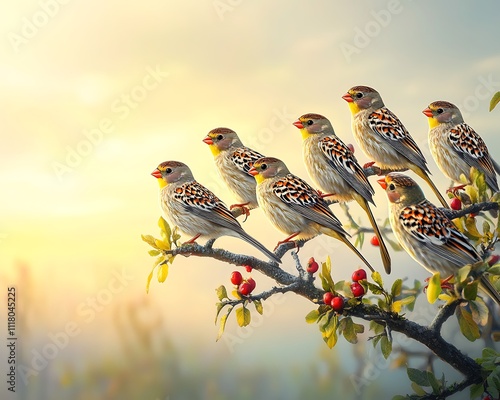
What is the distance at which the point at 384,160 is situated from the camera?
3.01 metres

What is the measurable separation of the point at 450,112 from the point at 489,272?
87 centimetres

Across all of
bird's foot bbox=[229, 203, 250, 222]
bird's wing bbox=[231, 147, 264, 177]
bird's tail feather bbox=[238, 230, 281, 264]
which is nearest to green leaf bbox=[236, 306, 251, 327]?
bird's tail feather bbox=[238, 230, 281, 264]

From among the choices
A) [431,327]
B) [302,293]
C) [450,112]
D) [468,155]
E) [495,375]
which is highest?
[450,112]

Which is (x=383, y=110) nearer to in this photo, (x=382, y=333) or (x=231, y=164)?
(x=231, y=164)

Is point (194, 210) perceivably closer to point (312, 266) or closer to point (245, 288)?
point (245, 288)

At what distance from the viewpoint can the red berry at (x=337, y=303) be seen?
253 centimetres

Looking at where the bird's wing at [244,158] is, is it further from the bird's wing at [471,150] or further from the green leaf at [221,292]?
the bird's wing at [471,150]

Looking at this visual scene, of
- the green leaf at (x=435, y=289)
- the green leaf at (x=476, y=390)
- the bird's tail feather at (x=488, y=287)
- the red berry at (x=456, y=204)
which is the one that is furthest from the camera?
the red berry at (x=456, y=204)

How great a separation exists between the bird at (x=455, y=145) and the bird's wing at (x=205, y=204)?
2.93ft

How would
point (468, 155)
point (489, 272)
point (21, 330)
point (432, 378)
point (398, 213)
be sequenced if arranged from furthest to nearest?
point (21, 330)
point (468, 155)
point (432, 378)
point (398, 213)
point (489, 272)

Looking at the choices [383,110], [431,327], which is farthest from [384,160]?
[431,327]

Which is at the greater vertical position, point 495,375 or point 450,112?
point 450,112

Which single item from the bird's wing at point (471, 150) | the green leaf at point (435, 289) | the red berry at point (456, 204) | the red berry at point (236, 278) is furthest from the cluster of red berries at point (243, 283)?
the bird's wing at point (471, 150)

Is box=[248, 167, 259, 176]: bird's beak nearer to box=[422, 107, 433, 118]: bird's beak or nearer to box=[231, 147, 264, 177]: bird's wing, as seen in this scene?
box=[231, 147, 264, 177]: bird's wing
